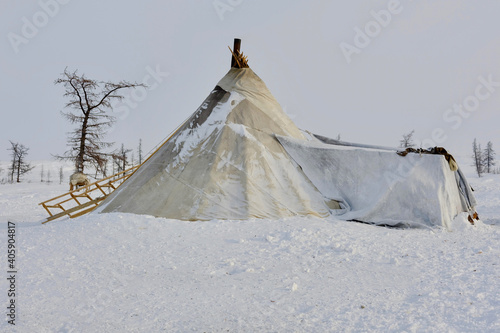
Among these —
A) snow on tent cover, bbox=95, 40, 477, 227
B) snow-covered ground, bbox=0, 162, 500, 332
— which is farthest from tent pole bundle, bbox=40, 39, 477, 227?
snow-covered ground, bbox=0, 162, 500, 332

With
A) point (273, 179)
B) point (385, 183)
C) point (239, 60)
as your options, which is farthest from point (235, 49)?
point (385, 183)

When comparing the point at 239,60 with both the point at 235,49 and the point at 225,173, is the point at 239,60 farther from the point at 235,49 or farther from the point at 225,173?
the point at 225,173

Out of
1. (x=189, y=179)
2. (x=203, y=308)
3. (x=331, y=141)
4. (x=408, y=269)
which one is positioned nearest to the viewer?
(x=203, y=308)

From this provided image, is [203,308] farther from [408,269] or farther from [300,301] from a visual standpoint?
[408,269]

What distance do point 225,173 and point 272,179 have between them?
104 cm

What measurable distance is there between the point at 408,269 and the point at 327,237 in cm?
149

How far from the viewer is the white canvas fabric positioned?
7.11m

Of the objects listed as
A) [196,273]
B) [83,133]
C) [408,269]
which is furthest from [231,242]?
[83,133]

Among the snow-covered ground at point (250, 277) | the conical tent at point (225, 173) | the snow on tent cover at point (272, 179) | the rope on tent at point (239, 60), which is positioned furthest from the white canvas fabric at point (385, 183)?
the rope on tent at point (239, 60)

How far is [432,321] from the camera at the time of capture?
298 cm

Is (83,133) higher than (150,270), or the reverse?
(83,133)

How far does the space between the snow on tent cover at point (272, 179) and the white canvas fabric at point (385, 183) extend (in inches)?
0.8

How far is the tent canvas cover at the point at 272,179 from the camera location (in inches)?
278

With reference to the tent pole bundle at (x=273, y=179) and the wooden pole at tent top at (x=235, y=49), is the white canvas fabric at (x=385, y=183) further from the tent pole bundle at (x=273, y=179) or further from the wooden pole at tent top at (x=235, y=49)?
the wooden pole at tent top at (x=235, y=49)
